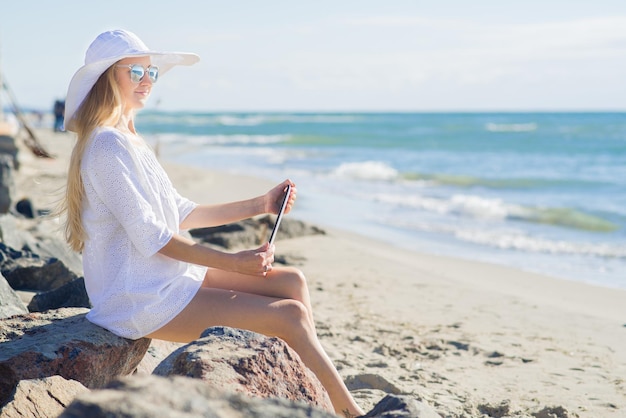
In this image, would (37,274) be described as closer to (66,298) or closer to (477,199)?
(66,298)

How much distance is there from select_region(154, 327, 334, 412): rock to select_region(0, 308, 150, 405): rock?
0.47 meters

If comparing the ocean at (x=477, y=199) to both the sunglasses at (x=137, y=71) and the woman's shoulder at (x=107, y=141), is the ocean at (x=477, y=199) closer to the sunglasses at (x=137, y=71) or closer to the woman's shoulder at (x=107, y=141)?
the sunglasses at (x=137, y=71)

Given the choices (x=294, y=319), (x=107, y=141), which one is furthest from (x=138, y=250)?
(x=294, y=319)

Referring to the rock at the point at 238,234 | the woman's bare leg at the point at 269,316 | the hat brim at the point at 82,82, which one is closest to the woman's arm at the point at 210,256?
the woman's bare leg at the point at 269,316

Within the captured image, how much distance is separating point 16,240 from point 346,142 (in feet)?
112

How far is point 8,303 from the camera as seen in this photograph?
429 centimetres

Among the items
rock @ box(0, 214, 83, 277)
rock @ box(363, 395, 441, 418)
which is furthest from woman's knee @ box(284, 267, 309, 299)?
rock @ box(0, 214, 83, 277)

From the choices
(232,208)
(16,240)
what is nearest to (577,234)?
(16,240)

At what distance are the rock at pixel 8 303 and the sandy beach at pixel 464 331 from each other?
0.63 metres

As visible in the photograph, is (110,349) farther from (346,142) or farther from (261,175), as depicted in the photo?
(346,142)

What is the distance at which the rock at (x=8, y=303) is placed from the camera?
421cm

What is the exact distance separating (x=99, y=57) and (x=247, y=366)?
1.51 metres

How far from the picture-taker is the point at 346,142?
40.3 meters

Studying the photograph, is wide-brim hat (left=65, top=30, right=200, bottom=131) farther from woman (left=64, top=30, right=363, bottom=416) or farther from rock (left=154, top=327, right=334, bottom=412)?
rock (left=154, top=327, right=334, bottom=412)
